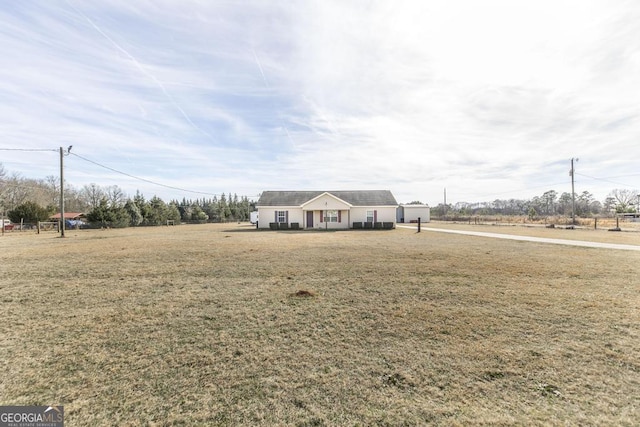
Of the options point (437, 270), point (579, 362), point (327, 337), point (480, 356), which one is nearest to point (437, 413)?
point (480, 356)

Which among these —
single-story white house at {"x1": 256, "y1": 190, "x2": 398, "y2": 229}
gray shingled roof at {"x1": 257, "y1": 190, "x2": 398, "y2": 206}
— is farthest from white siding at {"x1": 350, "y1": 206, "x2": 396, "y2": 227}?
gray shingled roof at {"x1": 257, "y1": 190, "x2": 398, "y2": 206}

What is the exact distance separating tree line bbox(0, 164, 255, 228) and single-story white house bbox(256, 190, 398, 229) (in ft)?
75.8

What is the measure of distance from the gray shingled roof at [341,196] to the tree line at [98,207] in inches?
880

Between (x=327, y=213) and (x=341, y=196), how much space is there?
368 centimetres

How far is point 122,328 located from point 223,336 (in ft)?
5.74

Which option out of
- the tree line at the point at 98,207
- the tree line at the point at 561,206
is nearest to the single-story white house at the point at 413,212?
the tree line at the point at 561,206

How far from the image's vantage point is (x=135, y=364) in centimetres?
341

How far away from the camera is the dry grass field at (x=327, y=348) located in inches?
104

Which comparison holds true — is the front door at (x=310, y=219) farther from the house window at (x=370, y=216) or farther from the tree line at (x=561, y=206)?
the tree line at (x=561, y=206)

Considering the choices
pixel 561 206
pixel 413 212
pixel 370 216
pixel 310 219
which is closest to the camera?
pixel 310 219

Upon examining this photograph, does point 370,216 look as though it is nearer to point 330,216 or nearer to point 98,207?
point 330,216

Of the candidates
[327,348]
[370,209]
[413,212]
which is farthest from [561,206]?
[327,348]

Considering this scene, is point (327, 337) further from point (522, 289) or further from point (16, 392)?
point (522, 289)

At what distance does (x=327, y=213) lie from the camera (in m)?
29.4
